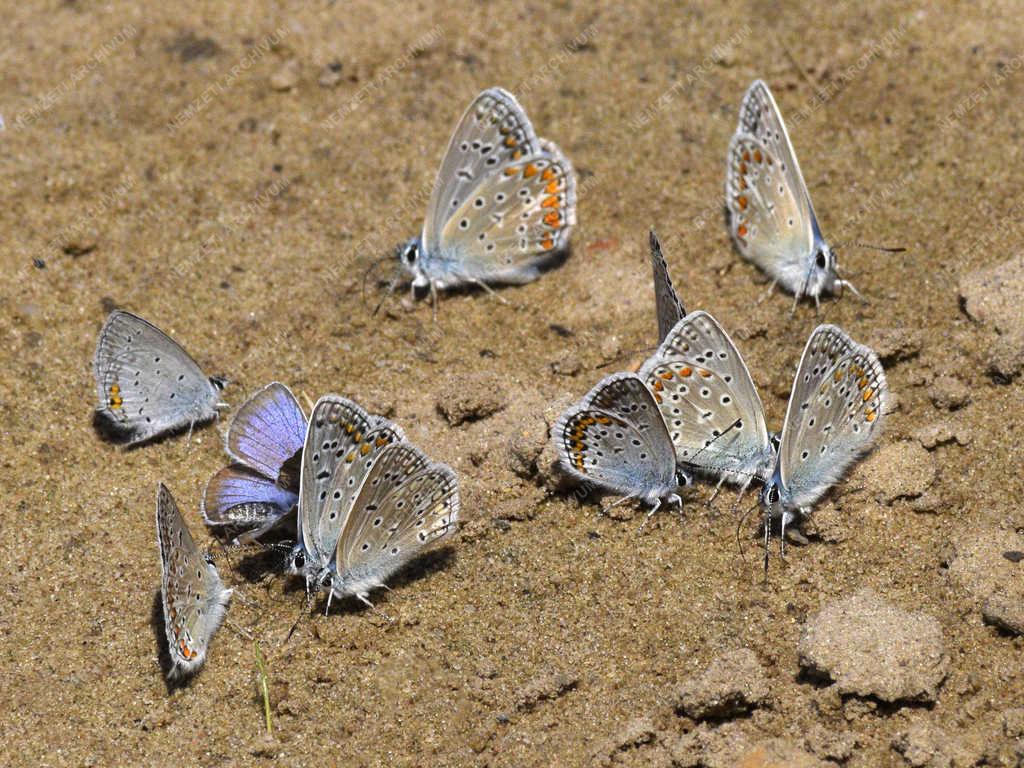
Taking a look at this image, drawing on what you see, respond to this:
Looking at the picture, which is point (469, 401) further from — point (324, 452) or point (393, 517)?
point (324, 452)

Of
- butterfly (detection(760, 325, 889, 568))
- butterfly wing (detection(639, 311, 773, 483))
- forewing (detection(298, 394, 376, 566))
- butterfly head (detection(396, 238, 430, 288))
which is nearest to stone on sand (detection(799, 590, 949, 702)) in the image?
butterfly (detection(760, 325, 889, 568))

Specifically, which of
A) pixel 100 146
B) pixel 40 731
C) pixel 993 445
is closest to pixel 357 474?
pixel 40 731

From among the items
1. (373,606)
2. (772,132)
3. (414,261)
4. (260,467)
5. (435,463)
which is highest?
(772,132)

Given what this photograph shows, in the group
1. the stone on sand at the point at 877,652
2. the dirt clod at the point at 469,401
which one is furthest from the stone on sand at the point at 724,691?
the dirt clod at the point at 469,401

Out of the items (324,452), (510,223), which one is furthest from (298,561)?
(510,223)

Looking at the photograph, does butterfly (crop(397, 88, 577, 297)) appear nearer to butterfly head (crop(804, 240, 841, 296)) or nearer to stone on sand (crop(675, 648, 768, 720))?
butterfly head (crop(804, 240, 841, 296))

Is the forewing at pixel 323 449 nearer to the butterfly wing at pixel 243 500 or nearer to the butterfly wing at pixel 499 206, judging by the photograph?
the butterfly wing at pixel 243 500
